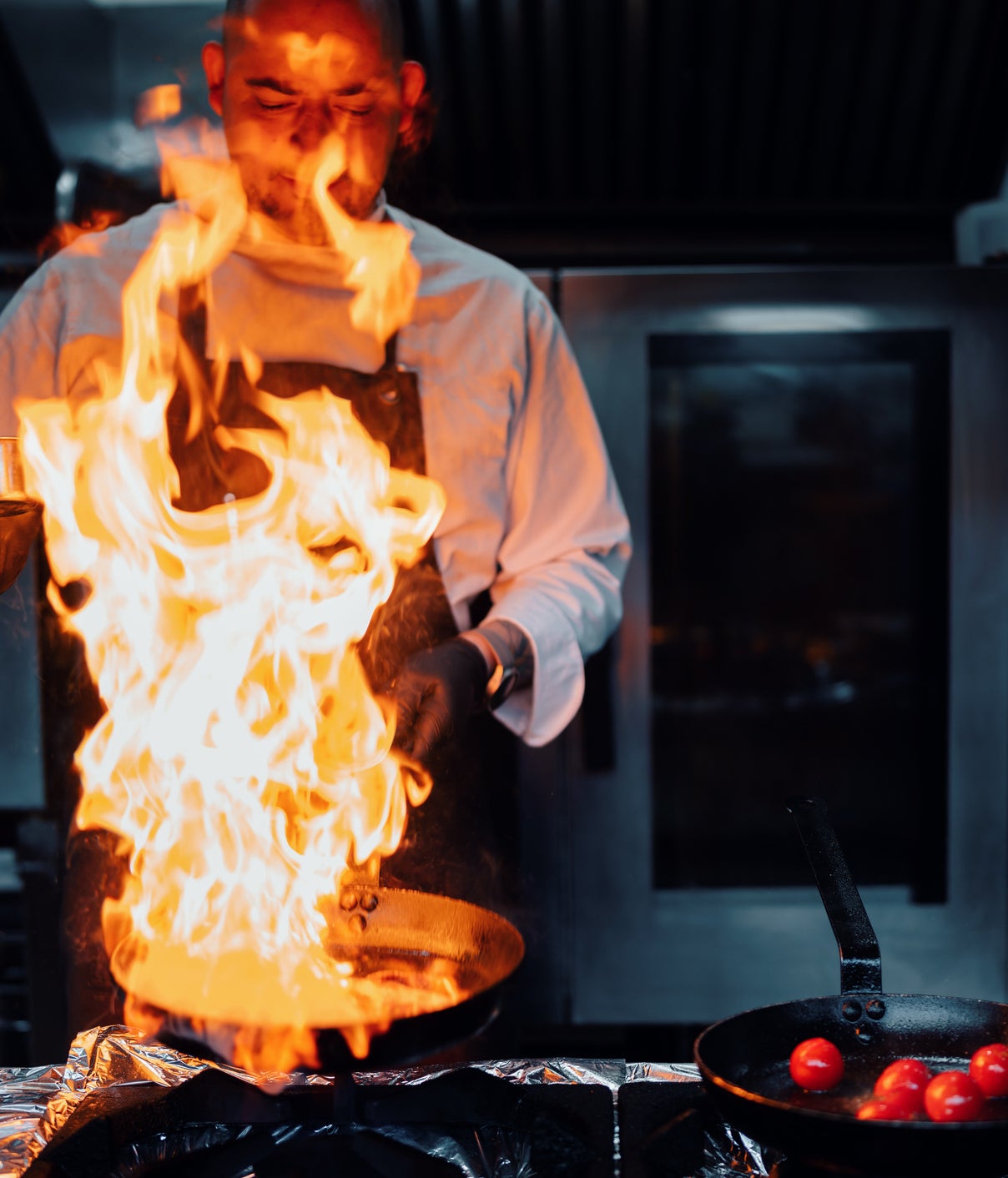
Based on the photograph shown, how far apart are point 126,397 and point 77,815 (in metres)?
0.54

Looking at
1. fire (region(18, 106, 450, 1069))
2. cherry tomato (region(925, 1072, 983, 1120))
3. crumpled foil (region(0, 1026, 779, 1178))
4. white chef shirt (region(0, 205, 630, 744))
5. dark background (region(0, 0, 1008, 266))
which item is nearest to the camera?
cherry tomato (region(925, 1072, 983, 1120))

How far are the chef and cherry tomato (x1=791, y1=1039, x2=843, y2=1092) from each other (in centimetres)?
59

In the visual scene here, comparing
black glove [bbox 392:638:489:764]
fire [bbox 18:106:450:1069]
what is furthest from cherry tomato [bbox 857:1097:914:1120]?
black glove [bbox 392:638:489:764]

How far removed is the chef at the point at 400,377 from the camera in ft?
4.82

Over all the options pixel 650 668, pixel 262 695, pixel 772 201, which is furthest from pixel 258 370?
pixel 772 201

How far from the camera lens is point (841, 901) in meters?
0.94

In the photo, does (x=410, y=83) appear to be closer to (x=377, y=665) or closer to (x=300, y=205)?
(x=300, y=205)

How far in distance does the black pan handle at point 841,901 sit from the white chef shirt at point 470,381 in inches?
22.6

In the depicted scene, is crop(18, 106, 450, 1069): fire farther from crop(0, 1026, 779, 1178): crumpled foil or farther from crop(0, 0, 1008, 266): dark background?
crop(0, 0, 1008, 266): dark background

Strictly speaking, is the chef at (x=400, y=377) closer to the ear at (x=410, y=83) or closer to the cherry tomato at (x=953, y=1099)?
the ear at (x=410, y=83)

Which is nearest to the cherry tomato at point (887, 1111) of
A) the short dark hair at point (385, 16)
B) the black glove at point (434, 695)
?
the black glove at point (434, 695)

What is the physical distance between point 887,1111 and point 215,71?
1447 mm

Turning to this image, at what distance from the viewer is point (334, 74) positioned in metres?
1.45

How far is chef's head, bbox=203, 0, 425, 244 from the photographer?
1438mm
